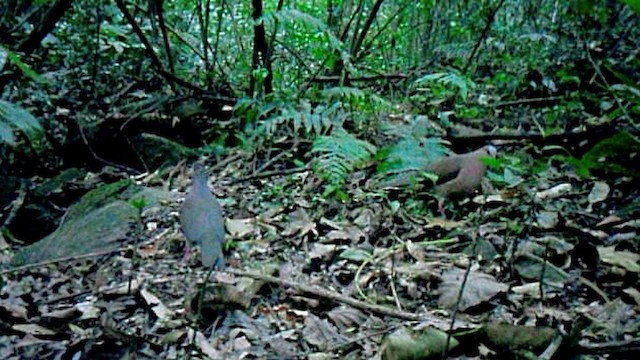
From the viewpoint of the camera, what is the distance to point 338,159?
3537 mm

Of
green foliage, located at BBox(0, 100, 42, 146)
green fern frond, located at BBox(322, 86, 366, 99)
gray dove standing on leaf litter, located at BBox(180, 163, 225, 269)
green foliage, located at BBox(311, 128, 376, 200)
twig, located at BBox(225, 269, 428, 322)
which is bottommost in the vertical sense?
twig, located at BBox(225, 269, 428, 322)

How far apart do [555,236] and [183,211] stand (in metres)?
1.45

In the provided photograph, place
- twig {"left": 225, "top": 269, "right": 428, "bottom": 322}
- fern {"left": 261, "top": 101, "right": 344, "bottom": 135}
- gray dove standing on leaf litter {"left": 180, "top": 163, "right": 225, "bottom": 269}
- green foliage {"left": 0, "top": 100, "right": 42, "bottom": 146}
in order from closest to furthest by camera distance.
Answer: green foliage {"left": 0, "top": 100, "right": 42, "bottom": 146} < twig {"left": 225, "top": 269, "right": 428, "bottom": 322} < gray dove standing on leaf litter {"left": 180, "top": 163, "right": 225, "bottom": 269} < fern {"left": 261, "top": 101, "right": 344, "bottom": 135}

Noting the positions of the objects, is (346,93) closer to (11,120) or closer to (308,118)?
(308,118)

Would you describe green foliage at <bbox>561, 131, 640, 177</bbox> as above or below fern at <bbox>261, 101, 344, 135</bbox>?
above

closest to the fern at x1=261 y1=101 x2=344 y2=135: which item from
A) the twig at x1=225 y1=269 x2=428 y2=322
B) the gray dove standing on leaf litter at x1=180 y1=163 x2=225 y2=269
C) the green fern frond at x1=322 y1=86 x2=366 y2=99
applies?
the green fern frond at x1=322 y1=86 x2=366 y2=99

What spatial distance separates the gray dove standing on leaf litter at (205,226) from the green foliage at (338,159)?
2.32 ft

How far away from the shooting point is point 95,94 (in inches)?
227

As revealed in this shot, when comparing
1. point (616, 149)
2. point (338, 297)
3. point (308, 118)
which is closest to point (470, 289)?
point (338, 297)

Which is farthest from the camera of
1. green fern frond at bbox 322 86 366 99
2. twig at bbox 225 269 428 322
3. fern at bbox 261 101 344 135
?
green fern frond at bbox 322 86 366 99

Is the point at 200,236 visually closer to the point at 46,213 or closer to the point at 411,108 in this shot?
the point at 46,213

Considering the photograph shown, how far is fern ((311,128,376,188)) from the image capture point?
11.5ft

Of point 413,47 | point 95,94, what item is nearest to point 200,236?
point 95,94

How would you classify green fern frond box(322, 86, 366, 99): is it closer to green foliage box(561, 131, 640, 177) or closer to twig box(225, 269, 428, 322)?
twig box(225, 269, 428, 322)
